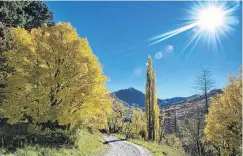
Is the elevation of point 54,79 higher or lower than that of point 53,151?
higher

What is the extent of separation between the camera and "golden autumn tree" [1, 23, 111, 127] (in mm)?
22984

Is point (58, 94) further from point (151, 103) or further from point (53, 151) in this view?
point (151, 103)

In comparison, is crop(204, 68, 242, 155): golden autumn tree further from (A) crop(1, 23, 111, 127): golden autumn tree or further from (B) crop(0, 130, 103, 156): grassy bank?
(B) crop(0, 130, 103, 156): grassy bank

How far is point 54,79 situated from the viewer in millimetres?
23797

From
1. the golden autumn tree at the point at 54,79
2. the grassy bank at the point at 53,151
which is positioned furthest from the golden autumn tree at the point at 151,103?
the grassy bank at the point at 53,151

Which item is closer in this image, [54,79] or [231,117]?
[54,79]

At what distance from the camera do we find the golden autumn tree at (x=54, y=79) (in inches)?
905

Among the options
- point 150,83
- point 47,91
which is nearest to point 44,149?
point 47,91

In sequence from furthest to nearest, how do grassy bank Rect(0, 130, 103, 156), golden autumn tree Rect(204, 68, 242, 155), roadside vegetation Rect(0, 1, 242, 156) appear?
golden autumn tree Rect(204, 68, 242, 155) → roadside vegetation Rect(0, 1, 242, 156) → grassy bank Rect(0, 130, 103, 156)

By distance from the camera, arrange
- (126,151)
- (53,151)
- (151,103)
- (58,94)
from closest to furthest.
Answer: (53,151) → (58,94) → (126,151) → (151,103)

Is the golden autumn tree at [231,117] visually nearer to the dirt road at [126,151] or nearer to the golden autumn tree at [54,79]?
the dirt road at [126,151]

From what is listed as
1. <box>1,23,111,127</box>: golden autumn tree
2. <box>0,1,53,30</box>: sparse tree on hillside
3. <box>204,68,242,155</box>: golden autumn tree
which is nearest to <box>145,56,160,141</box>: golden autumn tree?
<box>0,1,53,30</box>: sparse tree on hillside

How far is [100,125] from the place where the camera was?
26.8 m

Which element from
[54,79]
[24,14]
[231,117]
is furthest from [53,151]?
[24,14]
